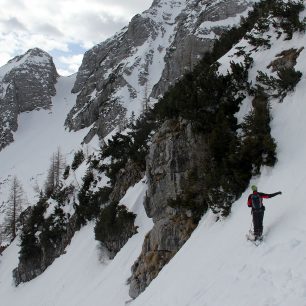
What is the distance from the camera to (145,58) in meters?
99.6

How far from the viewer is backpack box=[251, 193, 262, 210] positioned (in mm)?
10852

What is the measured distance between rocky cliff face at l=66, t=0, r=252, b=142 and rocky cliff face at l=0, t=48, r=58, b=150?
1121 centimetres

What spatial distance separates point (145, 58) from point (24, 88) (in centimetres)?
4632

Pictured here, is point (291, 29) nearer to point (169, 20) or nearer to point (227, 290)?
point (227, 290)

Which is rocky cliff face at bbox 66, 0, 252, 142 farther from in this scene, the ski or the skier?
the ski

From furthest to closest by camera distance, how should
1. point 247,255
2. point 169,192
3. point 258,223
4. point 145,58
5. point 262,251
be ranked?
point 145,58, point 169,192, point 258,223, point 247,255, point 262,251

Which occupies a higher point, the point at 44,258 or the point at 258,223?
the point at 44,258

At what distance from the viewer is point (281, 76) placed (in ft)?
53.9

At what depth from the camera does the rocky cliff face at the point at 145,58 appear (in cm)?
7038

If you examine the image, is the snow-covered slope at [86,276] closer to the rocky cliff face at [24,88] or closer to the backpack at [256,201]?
the backpack at [256,201]

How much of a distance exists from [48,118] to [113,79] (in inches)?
1216

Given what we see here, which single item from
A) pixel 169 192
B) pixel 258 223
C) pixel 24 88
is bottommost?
pixel 258 223

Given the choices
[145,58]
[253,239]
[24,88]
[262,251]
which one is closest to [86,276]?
[253,239]

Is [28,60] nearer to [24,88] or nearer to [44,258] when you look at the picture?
[24,88]
